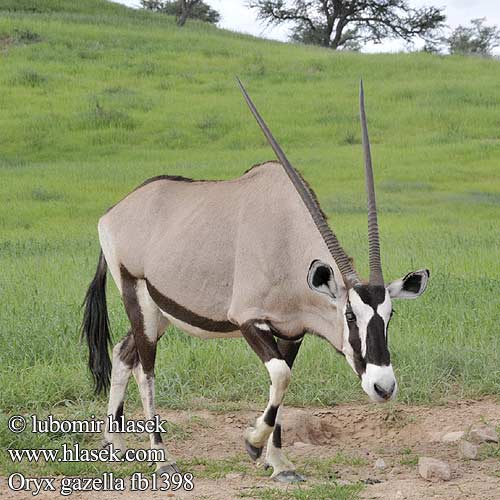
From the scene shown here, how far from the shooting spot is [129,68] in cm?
2756

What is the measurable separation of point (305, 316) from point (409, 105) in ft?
67.0

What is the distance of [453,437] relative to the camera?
18.0 ft

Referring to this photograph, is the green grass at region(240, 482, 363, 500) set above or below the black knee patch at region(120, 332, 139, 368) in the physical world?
below

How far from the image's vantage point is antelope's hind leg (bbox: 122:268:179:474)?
526cm

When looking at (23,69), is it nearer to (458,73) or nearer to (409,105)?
(409,105)

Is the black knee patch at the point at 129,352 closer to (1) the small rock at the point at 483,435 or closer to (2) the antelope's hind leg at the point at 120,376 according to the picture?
(2) the antelope's hind leg at the point at 120,376

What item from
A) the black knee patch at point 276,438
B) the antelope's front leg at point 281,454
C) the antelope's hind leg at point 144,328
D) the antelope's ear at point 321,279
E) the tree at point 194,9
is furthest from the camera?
the tree at point 194,9

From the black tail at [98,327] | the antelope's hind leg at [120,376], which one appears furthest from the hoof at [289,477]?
the black tail at [98,327]

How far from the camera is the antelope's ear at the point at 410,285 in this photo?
4.32 meters

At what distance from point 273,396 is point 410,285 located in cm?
84

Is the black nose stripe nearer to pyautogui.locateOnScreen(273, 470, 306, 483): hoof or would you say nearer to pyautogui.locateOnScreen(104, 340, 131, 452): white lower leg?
pyautogui.locateOnScreen(273, 470, 306, 483): hoof

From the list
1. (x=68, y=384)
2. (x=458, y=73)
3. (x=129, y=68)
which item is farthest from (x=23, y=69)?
(x=68, y=384)

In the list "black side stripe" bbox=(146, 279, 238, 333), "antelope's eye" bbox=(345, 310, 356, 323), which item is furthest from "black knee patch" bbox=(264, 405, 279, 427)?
"antelope's eye" bbox=(345, 310, 356, 323)

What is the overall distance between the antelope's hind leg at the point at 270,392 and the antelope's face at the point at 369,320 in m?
0.35
